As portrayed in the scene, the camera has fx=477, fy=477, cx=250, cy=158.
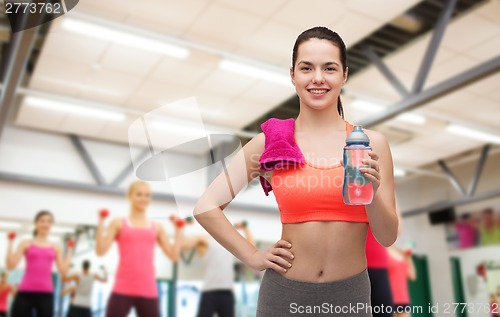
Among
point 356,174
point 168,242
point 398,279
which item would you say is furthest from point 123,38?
point 356,174

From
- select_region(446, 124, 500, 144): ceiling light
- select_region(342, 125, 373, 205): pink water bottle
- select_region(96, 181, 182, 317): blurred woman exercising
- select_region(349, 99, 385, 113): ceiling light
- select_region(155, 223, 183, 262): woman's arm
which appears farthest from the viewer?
select_region(446, 124, 500, 144): ceiling light

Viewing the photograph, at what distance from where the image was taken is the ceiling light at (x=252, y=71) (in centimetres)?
490

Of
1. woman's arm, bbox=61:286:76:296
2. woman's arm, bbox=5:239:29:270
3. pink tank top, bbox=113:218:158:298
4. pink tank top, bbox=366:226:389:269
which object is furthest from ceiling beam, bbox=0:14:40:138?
pink tank top, bbox=366:226:389:269

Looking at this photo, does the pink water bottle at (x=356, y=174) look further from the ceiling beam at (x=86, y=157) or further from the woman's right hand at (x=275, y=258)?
the ceiling beam at (x=86, y=157)

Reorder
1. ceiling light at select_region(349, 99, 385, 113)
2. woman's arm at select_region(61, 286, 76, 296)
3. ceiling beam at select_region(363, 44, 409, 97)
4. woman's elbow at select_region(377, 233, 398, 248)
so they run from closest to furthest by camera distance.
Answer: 1. woman's elbow at select_region(377, 233, 398, 248)
2. ceiling beam at select_region(363, 44, 409, 97)
3. ceiling light at select_region(349, 99, 385, 113)
4. woman's arm at select_region(61, 286, 76, 296)

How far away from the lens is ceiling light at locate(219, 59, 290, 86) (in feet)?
16.1

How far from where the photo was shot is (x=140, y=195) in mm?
2775

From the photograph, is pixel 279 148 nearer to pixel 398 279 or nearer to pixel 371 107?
pixel 398 279

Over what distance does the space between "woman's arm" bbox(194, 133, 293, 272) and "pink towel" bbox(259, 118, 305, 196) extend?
0.03 meters

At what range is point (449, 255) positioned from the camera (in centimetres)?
908

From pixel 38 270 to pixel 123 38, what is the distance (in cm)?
217

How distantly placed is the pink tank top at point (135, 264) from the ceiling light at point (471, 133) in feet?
17.1

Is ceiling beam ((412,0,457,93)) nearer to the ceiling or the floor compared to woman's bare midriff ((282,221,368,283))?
nearer to the ceiling

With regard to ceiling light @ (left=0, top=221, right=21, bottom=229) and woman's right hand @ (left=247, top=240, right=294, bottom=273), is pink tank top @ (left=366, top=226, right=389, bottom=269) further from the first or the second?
ceiling light @ (left=0, top=221, right=21, bottom=229)
